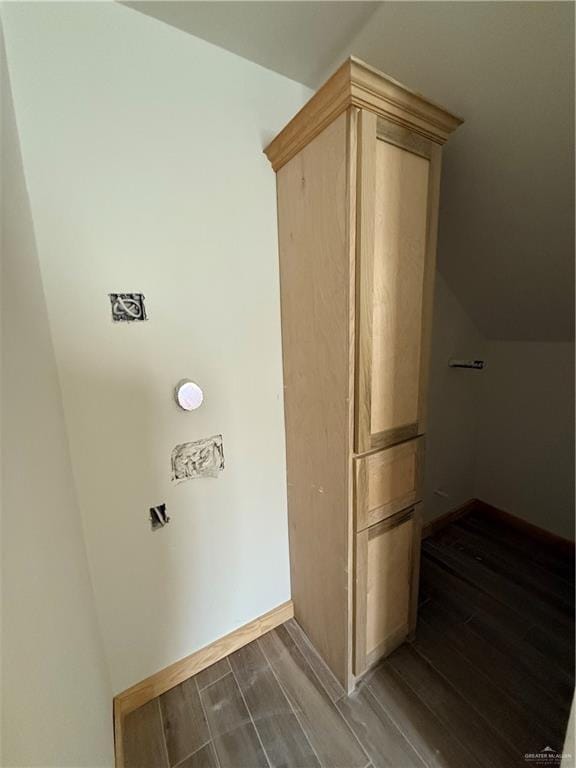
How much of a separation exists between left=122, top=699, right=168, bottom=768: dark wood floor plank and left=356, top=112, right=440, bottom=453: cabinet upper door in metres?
1.20

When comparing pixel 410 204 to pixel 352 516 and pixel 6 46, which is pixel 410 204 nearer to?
pixel 352 516

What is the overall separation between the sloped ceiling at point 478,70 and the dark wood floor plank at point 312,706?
201 centimetres

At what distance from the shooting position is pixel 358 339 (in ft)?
2.90

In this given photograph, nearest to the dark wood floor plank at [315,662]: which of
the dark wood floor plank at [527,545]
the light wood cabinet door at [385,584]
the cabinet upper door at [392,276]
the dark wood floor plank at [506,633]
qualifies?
the light wood cabinet door at [385,584]

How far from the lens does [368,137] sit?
787mm

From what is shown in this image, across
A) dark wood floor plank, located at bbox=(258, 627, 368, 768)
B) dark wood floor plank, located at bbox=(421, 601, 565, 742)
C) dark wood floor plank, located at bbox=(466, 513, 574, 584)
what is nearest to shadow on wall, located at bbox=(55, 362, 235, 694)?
dark wood floor plank, located at bbox=(258, 627, 368, 768)

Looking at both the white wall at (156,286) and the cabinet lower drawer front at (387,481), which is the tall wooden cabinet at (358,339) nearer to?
the cabinet lower drawer front at (387,481)

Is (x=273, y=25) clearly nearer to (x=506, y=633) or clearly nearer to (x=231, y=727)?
(x=231, y=727)

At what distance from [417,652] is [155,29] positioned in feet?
7.99

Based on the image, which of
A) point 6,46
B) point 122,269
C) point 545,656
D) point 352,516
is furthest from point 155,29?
point 545,656

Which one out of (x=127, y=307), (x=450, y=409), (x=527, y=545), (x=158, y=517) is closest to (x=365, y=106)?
(x=127, y=307)

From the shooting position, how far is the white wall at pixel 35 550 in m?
0.42

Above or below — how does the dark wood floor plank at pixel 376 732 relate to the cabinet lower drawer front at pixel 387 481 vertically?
below

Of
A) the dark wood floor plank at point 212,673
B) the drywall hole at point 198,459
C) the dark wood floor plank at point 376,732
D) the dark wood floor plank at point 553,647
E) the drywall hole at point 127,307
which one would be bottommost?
the dark wood floor plank at point 212,673
